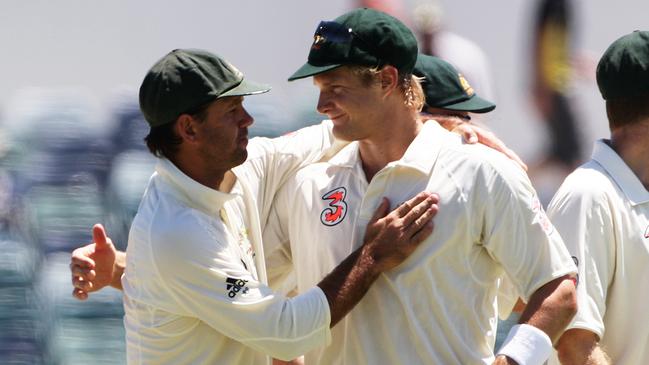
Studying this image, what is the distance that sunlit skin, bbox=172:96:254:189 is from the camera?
3.68m

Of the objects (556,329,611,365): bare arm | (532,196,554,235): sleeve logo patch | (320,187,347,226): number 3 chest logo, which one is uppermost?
(532,196,554,235): sleeve logo patch

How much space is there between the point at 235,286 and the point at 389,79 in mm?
720

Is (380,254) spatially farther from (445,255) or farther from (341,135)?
(341,135)

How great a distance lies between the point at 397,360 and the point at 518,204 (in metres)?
0.53

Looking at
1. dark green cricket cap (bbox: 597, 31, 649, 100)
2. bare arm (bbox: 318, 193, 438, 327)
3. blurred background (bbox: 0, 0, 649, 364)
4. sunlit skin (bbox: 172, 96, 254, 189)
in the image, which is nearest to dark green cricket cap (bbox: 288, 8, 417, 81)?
sunlit skin (bbox: 172, 96, 254, 189)

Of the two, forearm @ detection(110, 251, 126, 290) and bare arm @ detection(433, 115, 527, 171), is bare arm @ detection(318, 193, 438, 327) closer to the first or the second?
bare arm @ detection(433, 115, 527, 171)

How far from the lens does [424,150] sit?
3.74 metres

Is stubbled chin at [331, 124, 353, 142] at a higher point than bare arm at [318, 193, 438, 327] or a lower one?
higher

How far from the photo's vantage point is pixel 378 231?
365 cm

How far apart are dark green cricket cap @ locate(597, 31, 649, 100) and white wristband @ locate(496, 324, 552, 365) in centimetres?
80

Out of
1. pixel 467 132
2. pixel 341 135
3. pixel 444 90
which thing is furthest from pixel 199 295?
pixel 444 90

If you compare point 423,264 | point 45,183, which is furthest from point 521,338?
point 45,183

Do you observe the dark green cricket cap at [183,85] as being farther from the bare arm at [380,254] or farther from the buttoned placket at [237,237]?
the bare arm at [380,254]

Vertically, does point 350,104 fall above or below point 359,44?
below
